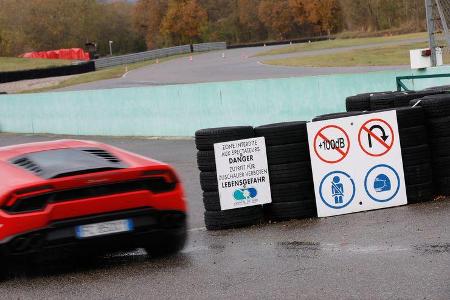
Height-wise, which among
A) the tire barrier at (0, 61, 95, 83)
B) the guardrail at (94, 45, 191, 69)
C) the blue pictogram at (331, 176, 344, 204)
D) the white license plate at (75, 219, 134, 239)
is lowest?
the blue pictogram at (331, 176, 344, 204)

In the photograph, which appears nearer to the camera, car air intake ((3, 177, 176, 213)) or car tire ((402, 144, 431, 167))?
car air intake ((3, 177, 176, 213))

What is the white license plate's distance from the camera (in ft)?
24.4

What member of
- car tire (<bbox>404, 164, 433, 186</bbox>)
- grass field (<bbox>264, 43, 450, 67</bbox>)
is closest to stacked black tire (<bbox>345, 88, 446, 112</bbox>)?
car tire (<bbox>404, 164, 433, 186</bbox>)

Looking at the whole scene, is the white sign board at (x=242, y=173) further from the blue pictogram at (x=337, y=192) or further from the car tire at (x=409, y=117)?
the car tire at (x=409, y=117)

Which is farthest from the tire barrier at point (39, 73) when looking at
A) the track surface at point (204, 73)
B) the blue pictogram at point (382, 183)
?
the blue pictogram at point (382, 183)

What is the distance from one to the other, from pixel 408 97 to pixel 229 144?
2808 millimetres

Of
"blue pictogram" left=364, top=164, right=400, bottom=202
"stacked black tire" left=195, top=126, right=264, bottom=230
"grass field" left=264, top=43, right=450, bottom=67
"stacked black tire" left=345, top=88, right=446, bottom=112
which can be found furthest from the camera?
"grass field" left=264, top=43, right=450, bottom=67

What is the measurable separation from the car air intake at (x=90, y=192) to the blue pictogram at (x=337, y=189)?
2.30m

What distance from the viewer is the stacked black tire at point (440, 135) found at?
388 inches

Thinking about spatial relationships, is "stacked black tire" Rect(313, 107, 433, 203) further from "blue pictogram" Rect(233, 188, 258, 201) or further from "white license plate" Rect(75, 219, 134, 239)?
"white license plate" Rect(75, 219, 134, 239)

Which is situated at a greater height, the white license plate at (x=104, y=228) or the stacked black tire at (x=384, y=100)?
the stacked black tire at (x=384, y=100)

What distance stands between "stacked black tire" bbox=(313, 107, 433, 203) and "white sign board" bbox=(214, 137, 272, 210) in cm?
118

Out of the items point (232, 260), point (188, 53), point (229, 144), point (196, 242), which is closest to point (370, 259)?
point (232, 260)

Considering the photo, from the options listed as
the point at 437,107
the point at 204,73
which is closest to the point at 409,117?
the point at 437,107
